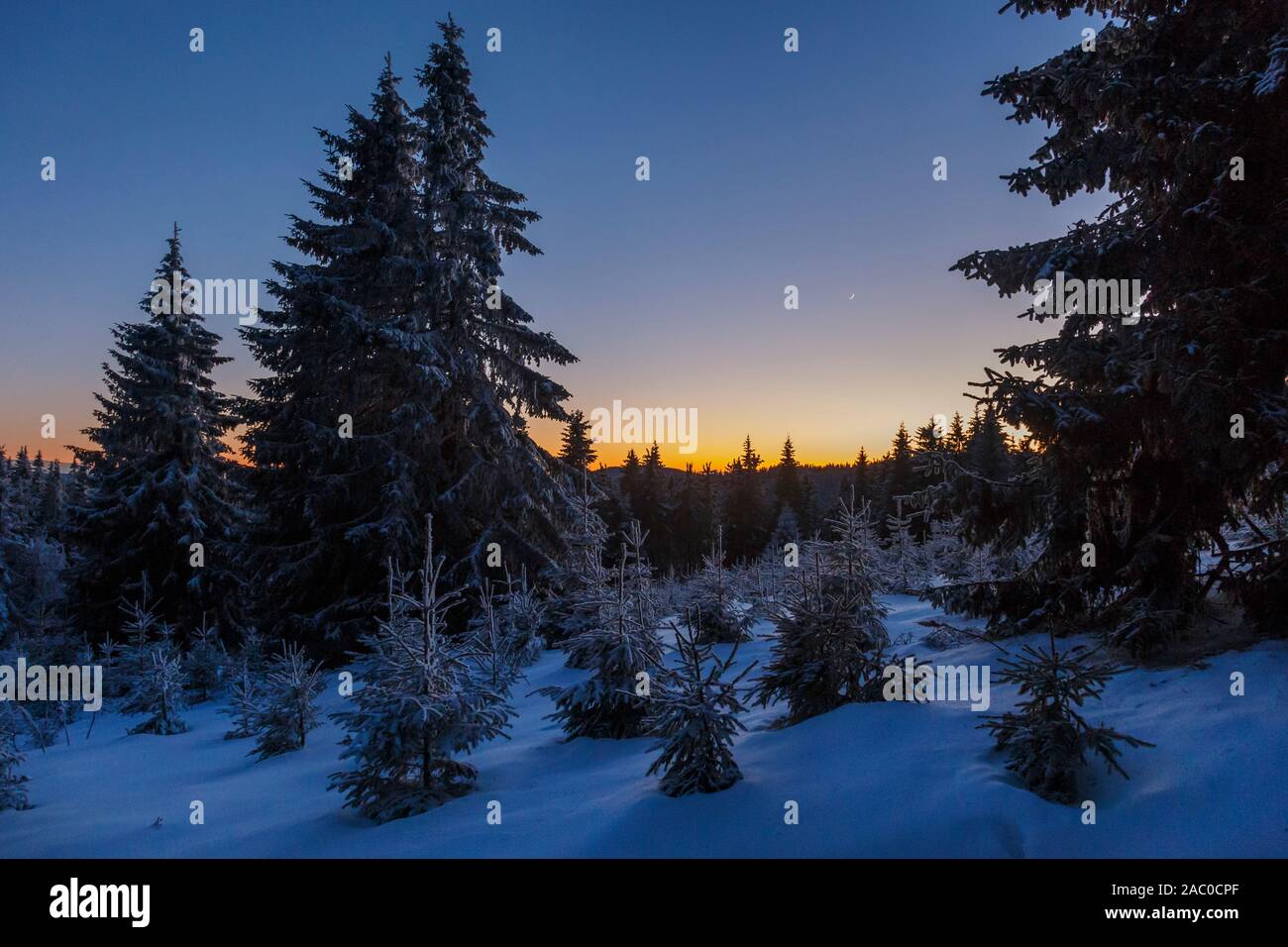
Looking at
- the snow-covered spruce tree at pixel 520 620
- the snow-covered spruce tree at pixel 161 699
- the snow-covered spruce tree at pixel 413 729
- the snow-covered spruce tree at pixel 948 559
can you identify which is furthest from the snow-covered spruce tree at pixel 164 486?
the snow-covered spruce tree at pixel 948 559

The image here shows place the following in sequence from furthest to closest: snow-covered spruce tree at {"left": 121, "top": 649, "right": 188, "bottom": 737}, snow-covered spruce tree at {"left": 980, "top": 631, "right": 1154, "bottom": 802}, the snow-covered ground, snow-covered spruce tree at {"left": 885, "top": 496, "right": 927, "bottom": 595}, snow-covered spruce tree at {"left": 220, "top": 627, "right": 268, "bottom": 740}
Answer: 1. snow-covered spruce tree at {"left": 885, "top": 496, "right": 927, "bottom": 595}
2. snow-covered spruce tree at {"left": 121, "top": 649, "right": 188, "bottom": 737}
3. snow-covered spruce tree at {"left": 220, "top": 627, "right": 268, "bottom": 740}
4. snow-covered spruce tree at {"left": 980, "top": 631, "right": 1154, "bottom": 802}
5. the snow-covered ground

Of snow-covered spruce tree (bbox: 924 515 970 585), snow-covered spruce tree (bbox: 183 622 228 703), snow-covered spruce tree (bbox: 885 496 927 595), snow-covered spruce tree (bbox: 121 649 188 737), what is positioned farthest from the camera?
snow-covered spruce tree (bbox: 183 622 228 703)

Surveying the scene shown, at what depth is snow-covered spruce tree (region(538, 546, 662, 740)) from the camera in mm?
7383

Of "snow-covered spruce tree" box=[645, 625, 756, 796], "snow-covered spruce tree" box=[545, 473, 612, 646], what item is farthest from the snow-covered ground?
"snow-covered spruce tree" box=[545, 473, 612, 646]

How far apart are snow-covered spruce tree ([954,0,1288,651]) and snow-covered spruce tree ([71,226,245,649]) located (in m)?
21.3

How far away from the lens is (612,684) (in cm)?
740

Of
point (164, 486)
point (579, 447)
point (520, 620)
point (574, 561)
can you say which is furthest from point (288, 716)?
point (579, 447)

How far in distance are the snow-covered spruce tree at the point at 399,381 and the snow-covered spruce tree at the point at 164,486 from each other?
5.39 m

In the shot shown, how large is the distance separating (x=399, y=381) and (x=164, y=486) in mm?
10516

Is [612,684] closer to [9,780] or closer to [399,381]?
[9,780]

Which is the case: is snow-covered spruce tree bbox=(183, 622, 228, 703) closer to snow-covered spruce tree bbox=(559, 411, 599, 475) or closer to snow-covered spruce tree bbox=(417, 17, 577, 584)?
snow-covered spruce tree bbox=(417, 17, 577, 584)
